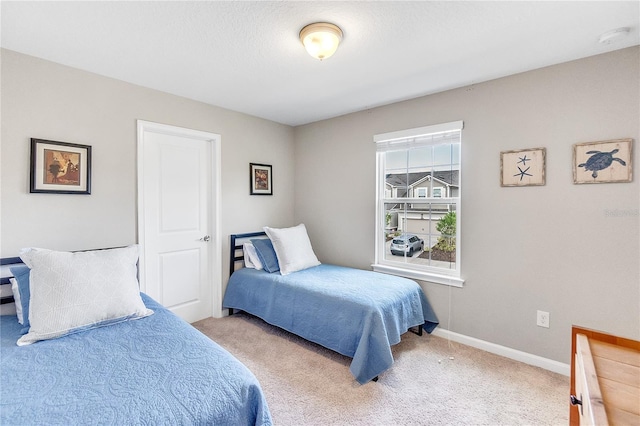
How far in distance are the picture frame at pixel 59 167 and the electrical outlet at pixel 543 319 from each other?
12.4ft

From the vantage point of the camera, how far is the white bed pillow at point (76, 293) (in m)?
1.62

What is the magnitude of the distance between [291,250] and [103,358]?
6.72 ft

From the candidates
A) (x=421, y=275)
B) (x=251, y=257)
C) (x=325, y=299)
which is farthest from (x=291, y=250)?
(x=421, y=275)

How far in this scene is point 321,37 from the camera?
1806 millimetres

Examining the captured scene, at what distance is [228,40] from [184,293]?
2.52 meters

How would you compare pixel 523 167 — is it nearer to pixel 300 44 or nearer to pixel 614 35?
pixel 614 35

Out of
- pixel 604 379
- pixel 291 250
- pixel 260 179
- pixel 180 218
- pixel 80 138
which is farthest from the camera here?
pixel 260 179

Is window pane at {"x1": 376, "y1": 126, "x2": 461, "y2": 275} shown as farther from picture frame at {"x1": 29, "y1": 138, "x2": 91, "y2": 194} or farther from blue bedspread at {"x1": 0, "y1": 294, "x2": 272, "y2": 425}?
picture frame at {"x1": 29, "y1": 138, "x2": 91, "y2": 194}

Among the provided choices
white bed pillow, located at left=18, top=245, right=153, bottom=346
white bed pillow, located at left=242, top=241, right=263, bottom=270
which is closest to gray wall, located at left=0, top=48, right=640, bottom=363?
white bed pillow, located at left=18, top=245, right=153, bottom=346

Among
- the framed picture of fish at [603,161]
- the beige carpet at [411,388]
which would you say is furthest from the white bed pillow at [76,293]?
the framed picture of fish at [603,161]

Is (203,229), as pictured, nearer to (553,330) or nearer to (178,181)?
(178,181)

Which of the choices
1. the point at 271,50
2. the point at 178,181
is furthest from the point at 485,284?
the point at 178,181

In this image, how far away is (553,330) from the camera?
2320 millimetres

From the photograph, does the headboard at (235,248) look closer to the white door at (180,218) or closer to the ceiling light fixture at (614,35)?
the white door at (180,218)
